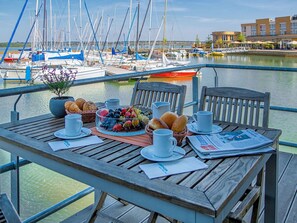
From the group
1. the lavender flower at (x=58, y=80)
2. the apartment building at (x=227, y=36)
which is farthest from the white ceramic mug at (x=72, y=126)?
the apartment building at (x=227, y=36)

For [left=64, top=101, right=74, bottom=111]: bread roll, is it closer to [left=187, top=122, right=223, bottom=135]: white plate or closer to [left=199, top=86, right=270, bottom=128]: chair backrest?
[left=187, top=122, right=223, bottom=135]: white plate

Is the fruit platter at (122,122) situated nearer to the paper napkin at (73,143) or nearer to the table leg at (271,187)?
the paper napkin at (73,143)

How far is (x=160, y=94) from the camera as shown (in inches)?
81.8

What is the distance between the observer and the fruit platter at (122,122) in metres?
1.44

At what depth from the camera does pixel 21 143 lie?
1.30 metres

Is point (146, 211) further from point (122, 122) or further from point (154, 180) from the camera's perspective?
point (154, 180)

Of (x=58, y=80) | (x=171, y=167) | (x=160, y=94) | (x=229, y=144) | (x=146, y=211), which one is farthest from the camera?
(x=160, y=94)

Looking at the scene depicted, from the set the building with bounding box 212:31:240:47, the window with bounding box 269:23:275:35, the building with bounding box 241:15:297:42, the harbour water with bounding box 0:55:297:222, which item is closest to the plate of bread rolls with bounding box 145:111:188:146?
the harbour water with bounding box 0:55:297:222

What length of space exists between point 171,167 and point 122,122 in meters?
0.47

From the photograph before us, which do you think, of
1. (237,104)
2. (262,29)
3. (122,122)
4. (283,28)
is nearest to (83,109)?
(122,122)

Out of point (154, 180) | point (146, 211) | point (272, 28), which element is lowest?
Answer: point (146, 211)

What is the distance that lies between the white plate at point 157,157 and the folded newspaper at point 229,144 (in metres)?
0.07

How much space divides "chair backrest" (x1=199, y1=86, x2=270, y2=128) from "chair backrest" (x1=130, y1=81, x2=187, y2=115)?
15 cm

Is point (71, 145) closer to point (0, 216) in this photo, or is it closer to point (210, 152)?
point (0, 216)
